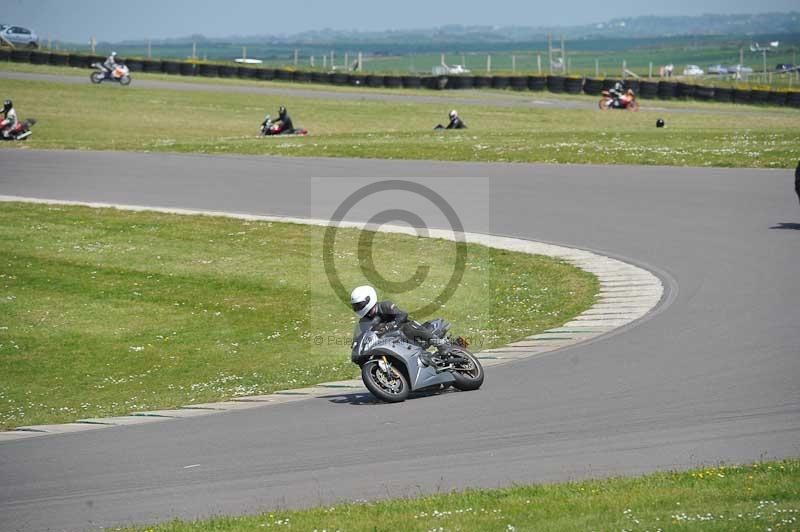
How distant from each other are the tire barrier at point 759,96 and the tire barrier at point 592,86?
8.28 metres

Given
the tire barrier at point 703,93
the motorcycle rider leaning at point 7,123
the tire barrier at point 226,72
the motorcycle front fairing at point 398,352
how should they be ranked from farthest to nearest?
the tire barrier at point 226,72 < the tire barrier at point 703,93 < the motorcycle rider leaning at point 7,123 < the motorcycle front fairing at point 398,352

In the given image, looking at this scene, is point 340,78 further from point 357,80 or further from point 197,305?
point 197,305

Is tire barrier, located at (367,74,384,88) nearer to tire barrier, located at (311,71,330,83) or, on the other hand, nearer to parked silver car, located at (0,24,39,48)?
tire barrier, located at (311,71,330,83)

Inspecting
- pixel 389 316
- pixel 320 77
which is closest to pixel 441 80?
pixel 320 77

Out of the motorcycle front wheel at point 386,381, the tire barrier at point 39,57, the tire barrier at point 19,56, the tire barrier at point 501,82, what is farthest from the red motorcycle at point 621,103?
the motorcycle front wheel at point 386,381

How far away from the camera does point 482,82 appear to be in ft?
209

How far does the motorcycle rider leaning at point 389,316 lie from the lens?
38.4 feet

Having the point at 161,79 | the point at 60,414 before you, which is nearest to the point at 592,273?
the point at 60,414

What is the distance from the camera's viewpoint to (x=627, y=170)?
28.3m

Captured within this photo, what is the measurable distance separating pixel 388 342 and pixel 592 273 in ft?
22.4

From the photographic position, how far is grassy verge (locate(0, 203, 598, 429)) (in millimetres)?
14133

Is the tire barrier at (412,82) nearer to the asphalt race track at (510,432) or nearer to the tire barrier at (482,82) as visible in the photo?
the tire barrier at (482,82)

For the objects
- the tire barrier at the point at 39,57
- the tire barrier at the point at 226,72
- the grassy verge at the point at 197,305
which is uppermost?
the tire barrier at the point at 39,57

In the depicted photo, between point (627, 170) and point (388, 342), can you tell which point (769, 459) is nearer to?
point (388, 342)
